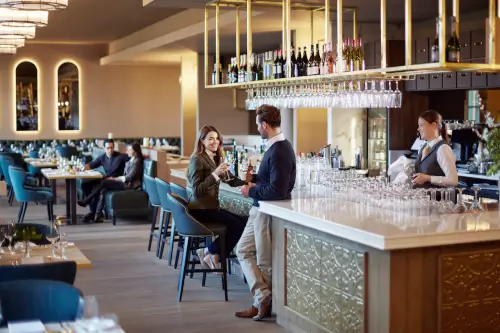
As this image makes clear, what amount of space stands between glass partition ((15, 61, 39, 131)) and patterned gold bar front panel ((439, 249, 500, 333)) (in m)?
18.7

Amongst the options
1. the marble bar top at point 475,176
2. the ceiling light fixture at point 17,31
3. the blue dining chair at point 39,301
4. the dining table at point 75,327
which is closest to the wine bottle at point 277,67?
the marble bar top at point 475,176

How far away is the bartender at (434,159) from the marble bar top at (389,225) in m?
1.03

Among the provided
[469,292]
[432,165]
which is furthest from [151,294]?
[469,292]

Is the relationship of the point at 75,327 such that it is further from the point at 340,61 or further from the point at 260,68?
the point at 260,68

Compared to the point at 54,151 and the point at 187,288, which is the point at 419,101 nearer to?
the point at 187,288

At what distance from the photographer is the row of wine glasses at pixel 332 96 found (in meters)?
7.47

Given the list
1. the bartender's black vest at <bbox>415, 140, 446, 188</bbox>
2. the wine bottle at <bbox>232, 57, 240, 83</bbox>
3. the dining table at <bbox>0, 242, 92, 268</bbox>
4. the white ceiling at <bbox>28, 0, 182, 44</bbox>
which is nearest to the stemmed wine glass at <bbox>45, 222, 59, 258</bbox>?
the dining table at <bbox>0, 242, 92, 268</bbox>

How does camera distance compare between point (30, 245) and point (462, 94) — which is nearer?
point (30, 245)

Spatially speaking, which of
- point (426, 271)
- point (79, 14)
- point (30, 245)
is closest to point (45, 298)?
point (30, 245)

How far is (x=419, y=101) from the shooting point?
11.4 metres

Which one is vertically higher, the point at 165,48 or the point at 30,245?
the point at 165,48

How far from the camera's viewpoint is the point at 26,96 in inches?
867

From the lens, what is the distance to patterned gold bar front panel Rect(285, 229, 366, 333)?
5.25 meters

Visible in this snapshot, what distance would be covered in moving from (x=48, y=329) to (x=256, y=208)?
10.9ft
